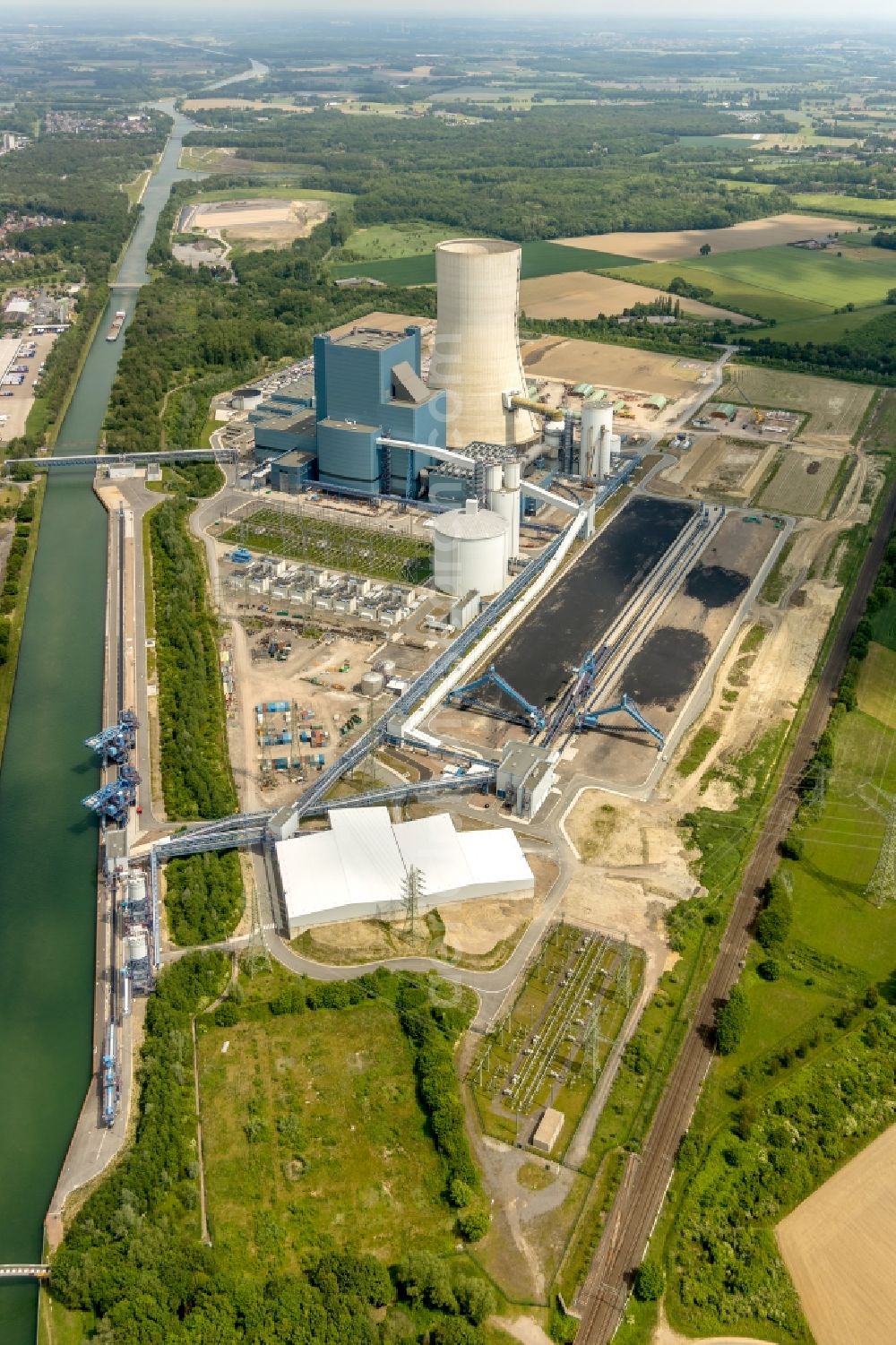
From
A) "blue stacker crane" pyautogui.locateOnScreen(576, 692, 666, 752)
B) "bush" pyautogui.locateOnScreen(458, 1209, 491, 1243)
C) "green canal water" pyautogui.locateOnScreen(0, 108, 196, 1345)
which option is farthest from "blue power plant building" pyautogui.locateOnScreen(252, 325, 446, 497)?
"bush" pyautogui.locateOnScreen(458, 1209, 491, 1243)

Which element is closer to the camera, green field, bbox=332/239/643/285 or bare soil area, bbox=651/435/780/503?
bare soil area, bbox=651/435/780/503

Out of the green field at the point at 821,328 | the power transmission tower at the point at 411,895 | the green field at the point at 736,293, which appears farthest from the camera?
the green field at the point at 736,293

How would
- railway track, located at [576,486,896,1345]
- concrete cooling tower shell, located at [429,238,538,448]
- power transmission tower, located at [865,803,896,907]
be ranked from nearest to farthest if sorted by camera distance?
railway track, located at [576,486,896,1345]
power transmission tower, located at [865,803,896,907]
concrete cooling tower shell, located at [429,238,538,448]

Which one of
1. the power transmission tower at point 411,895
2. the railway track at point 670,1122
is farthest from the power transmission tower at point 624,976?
the power transmission tower at point 411,895

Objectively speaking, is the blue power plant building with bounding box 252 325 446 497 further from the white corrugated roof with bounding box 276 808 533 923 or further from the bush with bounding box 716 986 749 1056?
the bush with bounding box 716 986 749 1056

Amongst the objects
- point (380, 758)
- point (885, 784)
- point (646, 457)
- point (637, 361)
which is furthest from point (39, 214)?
point (885, 784)

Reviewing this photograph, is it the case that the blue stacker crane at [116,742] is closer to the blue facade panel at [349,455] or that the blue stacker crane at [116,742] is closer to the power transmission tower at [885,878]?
the blue facade panel at [349,455]
